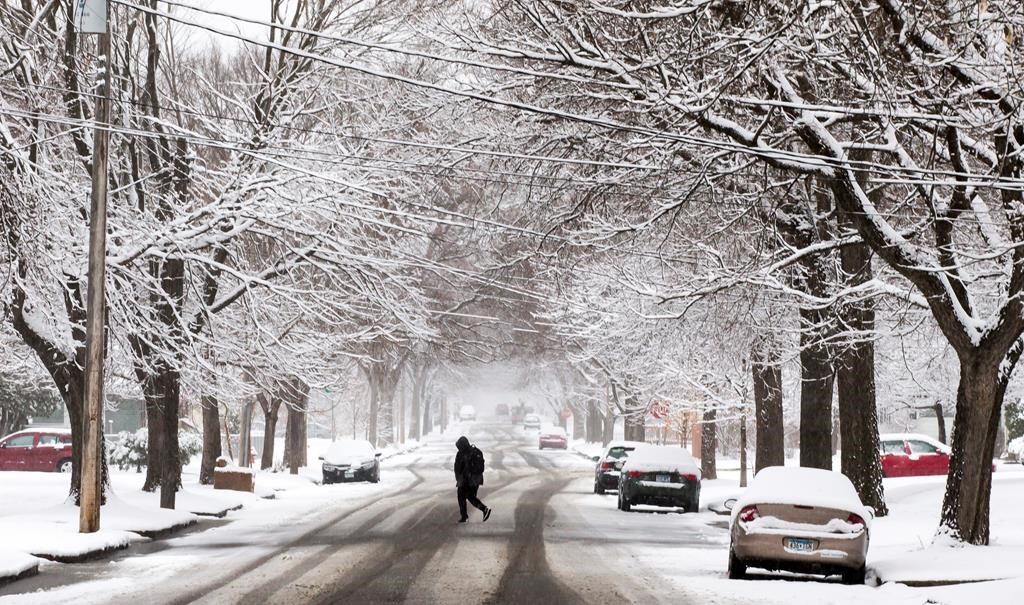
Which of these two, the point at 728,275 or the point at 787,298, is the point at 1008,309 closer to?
the point at 728,275

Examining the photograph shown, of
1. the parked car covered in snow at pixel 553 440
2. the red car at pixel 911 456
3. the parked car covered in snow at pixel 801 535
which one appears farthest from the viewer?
the parked car covered in snow at pixel 553 440

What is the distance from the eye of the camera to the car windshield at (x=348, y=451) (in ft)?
140

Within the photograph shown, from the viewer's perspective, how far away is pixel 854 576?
1545 centimetres

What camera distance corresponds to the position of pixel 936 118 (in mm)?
13492

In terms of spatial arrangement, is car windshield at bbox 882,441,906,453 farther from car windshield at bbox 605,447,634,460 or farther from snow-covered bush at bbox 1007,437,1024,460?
snow-covered bush at bbox 1007,437,1024,460

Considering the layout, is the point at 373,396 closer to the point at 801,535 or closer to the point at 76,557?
the point at 76,557

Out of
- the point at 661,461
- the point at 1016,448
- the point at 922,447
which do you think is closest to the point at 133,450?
the point at 661,461

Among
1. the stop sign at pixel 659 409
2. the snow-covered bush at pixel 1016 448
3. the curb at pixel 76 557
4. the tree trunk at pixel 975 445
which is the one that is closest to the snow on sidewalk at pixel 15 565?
the curb at pixel 76 557

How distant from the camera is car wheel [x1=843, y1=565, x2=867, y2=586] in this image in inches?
605

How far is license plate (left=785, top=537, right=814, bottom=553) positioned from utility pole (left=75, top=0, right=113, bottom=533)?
9921 mm

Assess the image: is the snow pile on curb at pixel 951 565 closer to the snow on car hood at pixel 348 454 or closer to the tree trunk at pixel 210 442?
the tree trunk at pixel 210 442

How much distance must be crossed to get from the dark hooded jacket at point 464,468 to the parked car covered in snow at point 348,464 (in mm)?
17956

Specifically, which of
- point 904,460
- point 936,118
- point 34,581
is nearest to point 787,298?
point 936,118

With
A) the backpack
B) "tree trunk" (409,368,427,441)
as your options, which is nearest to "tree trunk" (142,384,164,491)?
the backpack
